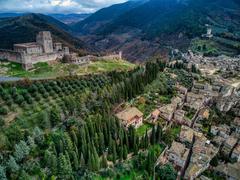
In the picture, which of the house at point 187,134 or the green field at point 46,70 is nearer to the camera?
the house at point 187,134

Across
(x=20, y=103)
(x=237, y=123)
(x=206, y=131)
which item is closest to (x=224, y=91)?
(x=237, y=123)

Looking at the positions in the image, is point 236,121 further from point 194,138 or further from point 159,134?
point 159,134

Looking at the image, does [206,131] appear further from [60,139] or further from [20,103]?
[20,103]

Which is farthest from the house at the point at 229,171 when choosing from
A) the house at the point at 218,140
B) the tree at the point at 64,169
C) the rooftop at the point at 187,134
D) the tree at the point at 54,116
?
the tree at the point at 54,116

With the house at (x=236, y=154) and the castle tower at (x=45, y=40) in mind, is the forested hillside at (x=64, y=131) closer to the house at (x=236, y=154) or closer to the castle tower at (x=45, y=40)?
the house at (x=236, y=154)

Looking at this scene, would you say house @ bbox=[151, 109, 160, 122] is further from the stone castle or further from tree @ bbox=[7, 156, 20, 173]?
the stone castle

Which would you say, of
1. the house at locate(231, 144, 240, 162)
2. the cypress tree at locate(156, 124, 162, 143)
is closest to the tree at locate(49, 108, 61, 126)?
the cypress tree at locate(156, 124, 162, 143)

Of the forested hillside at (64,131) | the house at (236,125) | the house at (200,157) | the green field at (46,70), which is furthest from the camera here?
the green field at (46,70)

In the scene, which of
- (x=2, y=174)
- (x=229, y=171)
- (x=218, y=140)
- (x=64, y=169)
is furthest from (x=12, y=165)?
(x=218, y=140)
